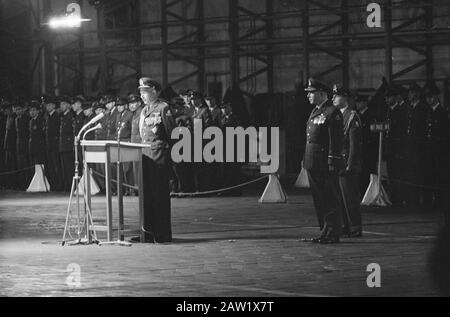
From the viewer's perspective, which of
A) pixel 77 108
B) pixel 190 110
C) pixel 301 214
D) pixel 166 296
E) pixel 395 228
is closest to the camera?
pixel 166 296

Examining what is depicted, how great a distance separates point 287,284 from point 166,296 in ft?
4.39

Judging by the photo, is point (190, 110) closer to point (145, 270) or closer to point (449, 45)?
point (449, 45)

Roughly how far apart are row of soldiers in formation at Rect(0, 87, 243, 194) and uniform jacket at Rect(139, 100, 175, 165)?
7251 mm

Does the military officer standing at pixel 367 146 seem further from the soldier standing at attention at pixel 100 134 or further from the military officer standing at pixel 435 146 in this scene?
the soldier standing at attention at pixel 100 134

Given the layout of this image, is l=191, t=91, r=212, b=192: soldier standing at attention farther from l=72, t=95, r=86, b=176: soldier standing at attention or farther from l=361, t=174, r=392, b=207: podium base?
l=361, t=174, r=392, b=207: podium base

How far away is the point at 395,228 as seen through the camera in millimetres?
17875

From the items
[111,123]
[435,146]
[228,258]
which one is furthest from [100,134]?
[228,258]

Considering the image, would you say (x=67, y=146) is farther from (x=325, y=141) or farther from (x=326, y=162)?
(x=326, y=162)

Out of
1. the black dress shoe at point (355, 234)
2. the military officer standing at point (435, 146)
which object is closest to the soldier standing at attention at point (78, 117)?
the military officer standing at point (435, 146)

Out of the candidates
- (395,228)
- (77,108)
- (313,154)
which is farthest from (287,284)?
(77,108)

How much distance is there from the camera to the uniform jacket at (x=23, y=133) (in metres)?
29.4

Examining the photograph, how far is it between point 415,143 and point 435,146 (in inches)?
14.7

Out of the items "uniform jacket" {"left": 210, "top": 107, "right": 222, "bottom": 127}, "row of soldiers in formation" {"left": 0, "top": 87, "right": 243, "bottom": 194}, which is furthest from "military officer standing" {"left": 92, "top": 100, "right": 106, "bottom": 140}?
"uniform jacket" {"left": 210, "top": 107, "right": 222, "bottom": 127}

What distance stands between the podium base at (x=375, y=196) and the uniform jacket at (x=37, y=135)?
9.19 metres
